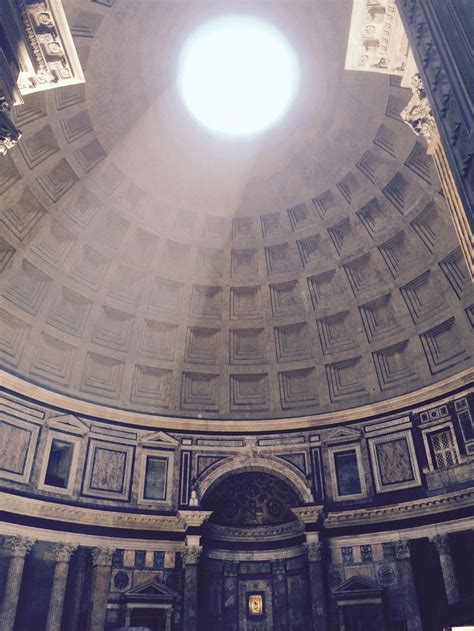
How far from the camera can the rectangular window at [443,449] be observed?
806 inches

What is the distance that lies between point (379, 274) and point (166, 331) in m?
10.0

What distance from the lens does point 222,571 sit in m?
22.2

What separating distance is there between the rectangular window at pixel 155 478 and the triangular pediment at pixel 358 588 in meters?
7.65

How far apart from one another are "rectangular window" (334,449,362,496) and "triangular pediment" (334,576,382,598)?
3230mm

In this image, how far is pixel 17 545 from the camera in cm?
1848

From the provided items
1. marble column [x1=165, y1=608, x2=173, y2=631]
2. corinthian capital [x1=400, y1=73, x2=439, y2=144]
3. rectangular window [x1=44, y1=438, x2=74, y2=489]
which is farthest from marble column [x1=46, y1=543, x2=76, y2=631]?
corinthian capital [x1=400, y1=73, x2=439, y2=144]

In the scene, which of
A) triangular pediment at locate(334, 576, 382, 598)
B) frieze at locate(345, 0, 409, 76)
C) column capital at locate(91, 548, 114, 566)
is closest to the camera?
frieze at locate(345, 0, 409, 76)

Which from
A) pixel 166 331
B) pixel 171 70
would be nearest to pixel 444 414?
pixel 166 331

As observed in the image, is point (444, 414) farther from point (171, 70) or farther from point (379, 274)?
point (171, 70)

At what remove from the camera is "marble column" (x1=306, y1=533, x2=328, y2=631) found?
19625 mm

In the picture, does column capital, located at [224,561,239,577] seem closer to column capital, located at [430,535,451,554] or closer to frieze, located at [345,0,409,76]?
column capital, located at [430,535,451,554]

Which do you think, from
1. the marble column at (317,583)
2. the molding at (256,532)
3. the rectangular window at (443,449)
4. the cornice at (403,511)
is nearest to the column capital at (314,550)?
the marble column at (317,583)

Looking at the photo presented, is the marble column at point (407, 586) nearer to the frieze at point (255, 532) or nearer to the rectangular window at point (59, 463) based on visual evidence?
the frieze at point (255, 532)

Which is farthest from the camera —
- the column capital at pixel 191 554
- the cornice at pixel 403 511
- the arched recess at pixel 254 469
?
the arched recess at pixel 254 469
